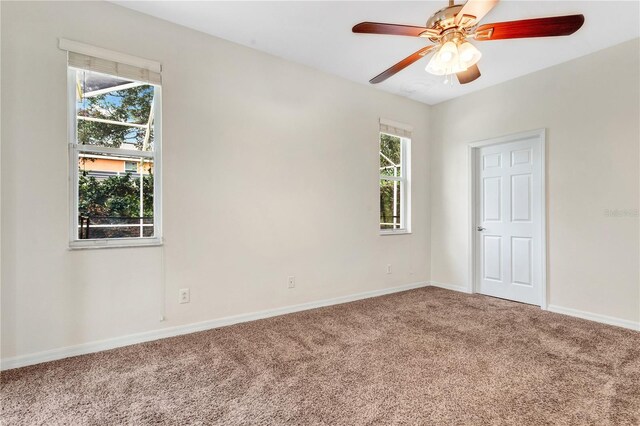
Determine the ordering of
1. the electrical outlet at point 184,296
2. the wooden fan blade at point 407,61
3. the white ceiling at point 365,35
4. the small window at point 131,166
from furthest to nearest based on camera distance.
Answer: the electrical outlet at point 184,296
the small window at point 131,166
the white ceiling at point 365,35
the wooden fan blade at point 407,61

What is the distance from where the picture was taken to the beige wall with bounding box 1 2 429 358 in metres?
2.23

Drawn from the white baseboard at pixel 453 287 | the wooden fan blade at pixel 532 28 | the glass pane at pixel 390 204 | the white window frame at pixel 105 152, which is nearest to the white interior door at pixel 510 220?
the white baseboard at pixel 453 287

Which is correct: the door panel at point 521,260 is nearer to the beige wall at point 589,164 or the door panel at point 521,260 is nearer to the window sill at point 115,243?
the beige wall at point 589,164

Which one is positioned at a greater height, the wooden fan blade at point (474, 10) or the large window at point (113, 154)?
the wooden fan blade at point (474, 10)

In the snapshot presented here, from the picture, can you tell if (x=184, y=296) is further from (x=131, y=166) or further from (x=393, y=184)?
(x=393, y=184)

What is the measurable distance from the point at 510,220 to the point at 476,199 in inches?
20.4

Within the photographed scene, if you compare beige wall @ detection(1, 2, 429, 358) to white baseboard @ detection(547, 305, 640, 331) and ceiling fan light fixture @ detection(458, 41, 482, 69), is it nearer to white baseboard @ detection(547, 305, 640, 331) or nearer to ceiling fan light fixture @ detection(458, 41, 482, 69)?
white baseboard @ detection(547, 305, 640, 331)

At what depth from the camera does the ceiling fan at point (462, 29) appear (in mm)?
1814

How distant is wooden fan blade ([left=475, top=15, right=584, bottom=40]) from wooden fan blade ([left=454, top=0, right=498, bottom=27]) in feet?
0.23

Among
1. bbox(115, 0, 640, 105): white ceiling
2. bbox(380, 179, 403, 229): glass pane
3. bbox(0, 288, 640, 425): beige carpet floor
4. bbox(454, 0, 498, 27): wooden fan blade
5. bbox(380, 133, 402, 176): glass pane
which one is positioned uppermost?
bbox(115, 0, 640, 105): white ceiling

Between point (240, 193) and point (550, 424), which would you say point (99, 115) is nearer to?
point (240, 193)

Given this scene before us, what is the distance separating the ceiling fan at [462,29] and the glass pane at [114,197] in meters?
2.08

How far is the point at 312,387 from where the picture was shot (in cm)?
195

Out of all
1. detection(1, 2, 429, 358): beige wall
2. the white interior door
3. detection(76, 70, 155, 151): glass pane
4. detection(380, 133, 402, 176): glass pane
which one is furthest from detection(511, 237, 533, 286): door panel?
detection(76, 70, 155, 151): glass pane
